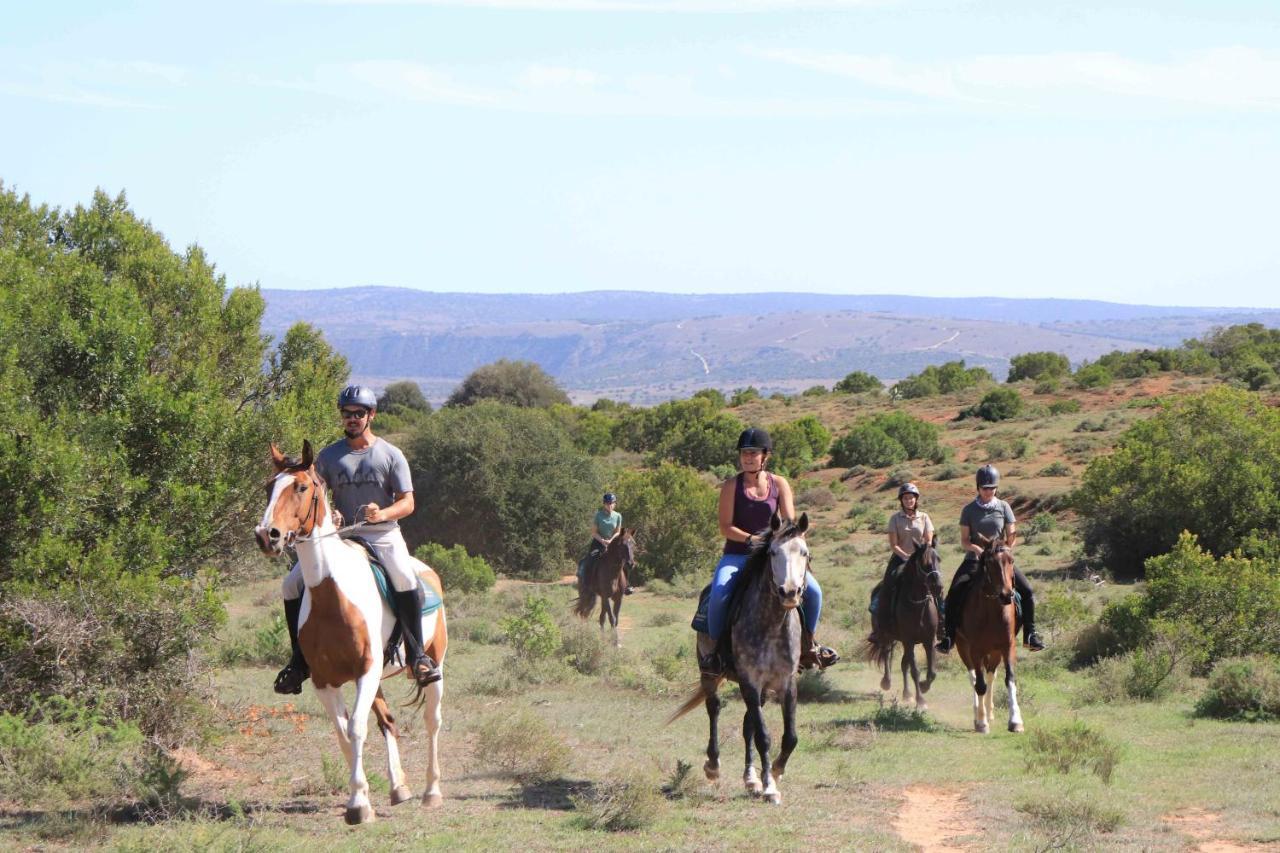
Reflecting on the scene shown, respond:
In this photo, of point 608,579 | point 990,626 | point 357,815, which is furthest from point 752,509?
point 608,579

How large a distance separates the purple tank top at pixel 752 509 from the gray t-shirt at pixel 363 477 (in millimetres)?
2412

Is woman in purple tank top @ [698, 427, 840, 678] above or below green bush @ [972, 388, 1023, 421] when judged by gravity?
above

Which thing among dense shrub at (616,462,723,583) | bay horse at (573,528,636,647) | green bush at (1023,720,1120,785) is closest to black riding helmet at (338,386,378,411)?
green bush at (1023,720,1120,785)

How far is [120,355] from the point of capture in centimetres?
1240

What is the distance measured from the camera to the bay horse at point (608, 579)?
72.8ft

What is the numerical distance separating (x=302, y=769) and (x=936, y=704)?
7546 mm

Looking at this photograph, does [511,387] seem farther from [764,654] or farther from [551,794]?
[764,654]

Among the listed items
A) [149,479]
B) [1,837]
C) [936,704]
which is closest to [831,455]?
[936,704]

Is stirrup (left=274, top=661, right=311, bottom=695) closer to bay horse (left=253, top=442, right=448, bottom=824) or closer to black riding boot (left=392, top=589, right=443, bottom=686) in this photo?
bay horse (left=253, top=442, right=448, bottom=824)

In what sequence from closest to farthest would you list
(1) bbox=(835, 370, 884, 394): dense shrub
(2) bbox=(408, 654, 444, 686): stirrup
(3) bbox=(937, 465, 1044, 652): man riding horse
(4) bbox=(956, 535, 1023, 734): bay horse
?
(2) bbox=(408, 654, 444, 686): stirrup < (4) bbox=(956, 535, 1023, 734): bay horse < (3) bbox=(937, 465, 1044, 652): man riding horse < (1) bbox=(835, 370, 884, 394): dense shrub

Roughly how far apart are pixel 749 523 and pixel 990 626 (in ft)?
13.8

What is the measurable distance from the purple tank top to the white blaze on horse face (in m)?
0.67

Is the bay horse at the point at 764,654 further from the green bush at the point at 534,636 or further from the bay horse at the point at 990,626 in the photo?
the green bush at the point at 534,636

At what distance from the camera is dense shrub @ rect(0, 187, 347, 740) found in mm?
10867
